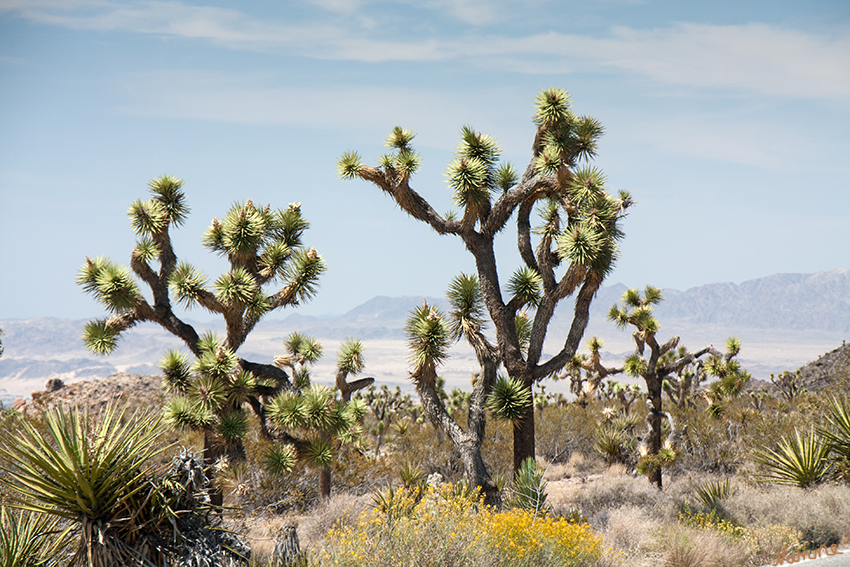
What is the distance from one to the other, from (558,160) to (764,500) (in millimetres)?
6424

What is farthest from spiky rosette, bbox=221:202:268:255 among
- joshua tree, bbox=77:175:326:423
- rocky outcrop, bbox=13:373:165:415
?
rocky outcrop, bbox=13:373:165:415

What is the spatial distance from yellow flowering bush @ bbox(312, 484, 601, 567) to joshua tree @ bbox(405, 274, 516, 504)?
3.07m

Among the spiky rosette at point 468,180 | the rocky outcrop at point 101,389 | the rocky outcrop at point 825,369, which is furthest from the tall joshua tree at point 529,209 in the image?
the rocky outcrop at point 825,369

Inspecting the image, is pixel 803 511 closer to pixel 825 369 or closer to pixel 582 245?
pixel 582 245

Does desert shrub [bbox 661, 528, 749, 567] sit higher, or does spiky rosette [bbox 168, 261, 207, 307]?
spiky rosette [bbox 168, 261, 207, 307]

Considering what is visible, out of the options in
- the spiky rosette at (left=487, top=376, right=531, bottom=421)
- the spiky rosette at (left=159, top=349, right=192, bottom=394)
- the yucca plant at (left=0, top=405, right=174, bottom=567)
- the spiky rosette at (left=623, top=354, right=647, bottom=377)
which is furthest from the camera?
the spiky rosette at (left=623, top=354, right=647, bottom=377)

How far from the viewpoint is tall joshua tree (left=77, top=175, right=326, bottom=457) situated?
9875 millimetres

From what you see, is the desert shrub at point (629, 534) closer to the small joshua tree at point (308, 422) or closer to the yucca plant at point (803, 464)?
the yucca plant at point (803, 464)

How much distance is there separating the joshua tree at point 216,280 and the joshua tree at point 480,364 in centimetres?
202

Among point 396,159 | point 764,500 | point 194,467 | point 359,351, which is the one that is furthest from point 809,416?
point 194,467

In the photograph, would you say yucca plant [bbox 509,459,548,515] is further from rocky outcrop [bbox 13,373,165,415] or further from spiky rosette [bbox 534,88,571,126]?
rocky outcrop [bbox 13,373,165,415]

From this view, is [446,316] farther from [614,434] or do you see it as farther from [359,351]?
[614,434]

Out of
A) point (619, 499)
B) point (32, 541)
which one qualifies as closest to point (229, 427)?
point (32, 541)

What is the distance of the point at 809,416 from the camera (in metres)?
14.7
